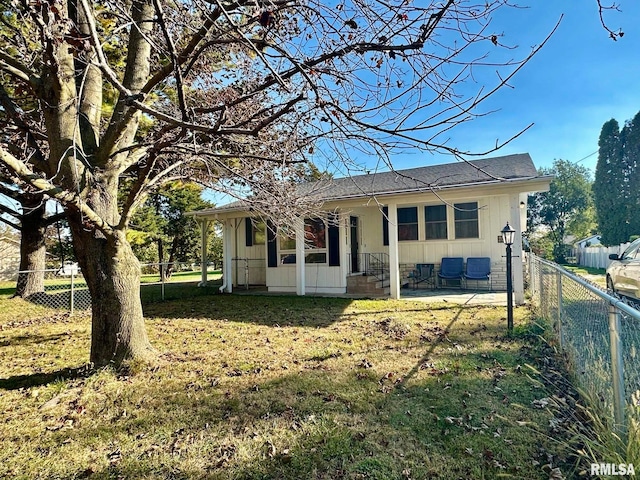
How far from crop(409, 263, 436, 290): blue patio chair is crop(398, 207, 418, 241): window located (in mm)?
1071

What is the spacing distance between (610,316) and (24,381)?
632cm

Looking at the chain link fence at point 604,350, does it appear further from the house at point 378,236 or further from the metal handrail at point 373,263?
the metal handrail at point 373,263

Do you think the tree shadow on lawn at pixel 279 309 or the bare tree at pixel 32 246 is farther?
the bare tree at pixel 32 246

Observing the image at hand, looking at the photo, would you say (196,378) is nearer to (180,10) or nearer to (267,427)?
(267,427)

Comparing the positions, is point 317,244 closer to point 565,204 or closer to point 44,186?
point 44,186

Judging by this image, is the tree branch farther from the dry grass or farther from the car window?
the car window

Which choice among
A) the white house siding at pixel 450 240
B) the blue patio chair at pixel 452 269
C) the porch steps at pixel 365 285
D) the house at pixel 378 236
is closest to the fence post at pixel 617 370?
the house at pixel 378 236

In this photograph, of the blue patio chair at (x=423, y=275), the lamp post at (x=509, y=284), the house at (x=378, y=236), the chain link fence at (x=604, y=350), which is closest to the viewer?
the chain link fence at (x=604, y=350)

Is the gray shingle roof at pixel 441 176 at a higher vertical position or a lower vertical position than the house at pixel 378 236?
higher

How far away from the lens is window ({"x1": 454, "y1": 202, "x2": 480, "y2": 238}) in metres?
11.7
